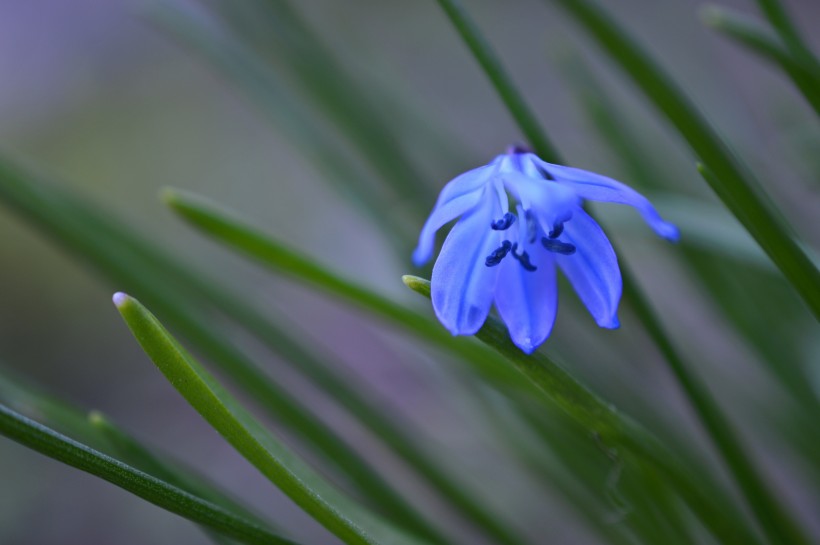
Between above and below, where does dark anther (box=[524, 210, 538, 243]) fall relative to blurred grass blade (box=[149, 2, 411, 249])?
below

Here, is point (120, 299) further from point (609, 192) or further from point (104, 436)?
point (609, 192)

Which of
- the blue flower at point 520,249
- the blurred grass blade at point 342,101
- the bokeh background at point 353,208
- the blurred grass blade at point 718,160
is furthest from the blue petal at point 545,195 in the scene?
the blurred grass blade at point 342,101

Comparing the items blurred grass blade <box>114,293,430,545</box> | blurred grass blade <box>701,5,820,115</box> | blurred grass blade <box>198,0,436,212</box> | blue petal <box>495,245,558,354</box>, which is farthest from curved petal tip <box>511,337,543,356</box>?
blurred grass blade <box>198,0,436,212</box>

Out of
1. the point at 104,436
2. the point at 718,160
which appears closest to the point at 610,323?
the point at 718,160

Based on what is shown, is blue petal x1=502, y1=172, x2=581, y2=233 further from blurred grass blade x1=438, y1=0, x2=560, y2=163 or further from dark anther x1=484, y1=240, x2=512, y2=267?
blurred grass blade x1=438, y1=0, x2=560, y2=163

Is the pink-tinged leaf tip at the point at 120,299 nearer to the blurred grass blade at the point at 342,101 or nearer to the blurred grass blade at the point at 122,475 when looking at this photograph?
the blurred grass blade at the point at 122,475

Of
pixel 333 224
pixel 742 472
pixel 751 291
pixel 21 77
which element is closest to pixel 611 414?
pixel 742 472
